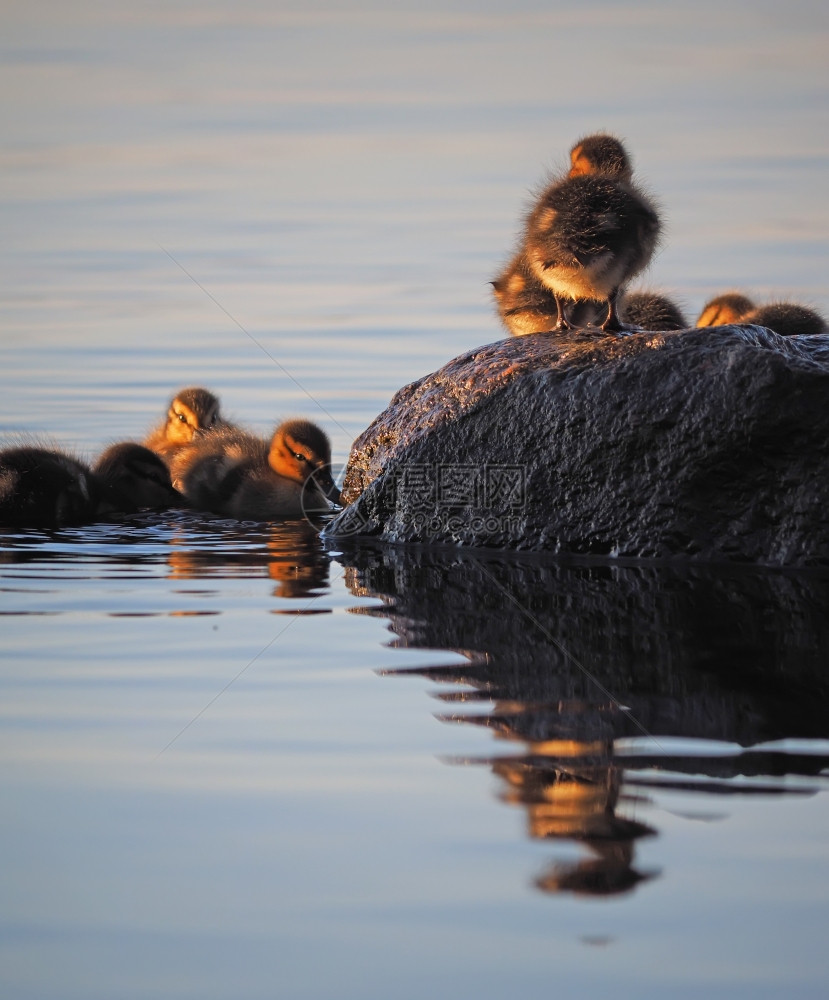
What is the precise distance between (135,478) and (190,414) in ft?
5.42

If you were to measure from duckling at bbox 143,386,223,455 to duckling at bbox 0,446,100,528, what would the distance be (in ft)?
6.53

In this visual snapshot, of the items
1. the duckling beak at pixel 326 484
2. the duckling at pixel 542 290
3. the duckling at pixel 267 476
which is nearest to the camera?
the duckling at pixel 542 290

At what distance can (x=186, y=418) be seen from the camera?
27.0ft

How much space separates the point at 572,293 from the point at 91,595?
227cm

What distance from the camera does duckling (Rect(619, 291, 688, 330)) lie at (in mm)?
6941

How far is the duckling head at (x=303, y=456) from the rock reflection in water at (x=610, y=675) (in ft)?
5.33

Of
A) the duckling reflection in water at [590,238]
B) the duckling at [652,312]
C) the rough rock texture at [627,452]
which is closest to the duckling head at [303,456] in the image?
the rough rock texture at [627,452]

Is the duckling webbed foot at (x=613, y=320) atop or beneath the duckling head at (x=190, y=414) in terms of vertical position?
atop

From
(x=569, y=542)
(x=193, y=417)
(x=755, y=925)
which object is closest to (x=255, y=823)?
(x=755, y=925)

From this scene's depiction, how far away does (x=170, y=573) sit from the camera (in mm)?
4539

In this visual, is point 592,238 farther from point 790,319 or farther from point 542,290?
point 790,319

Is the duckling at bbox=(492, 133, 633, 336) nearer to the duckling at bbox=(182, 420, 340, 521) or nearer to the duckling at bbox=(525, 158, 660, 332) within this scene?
the duckling at bbox=(525, 158, 660, 332)

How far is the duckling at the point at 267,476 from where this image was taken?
6.30 metres

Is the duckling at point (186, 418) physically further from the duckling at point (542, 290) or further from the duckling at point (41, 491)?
the duckling at point (542, 290)
